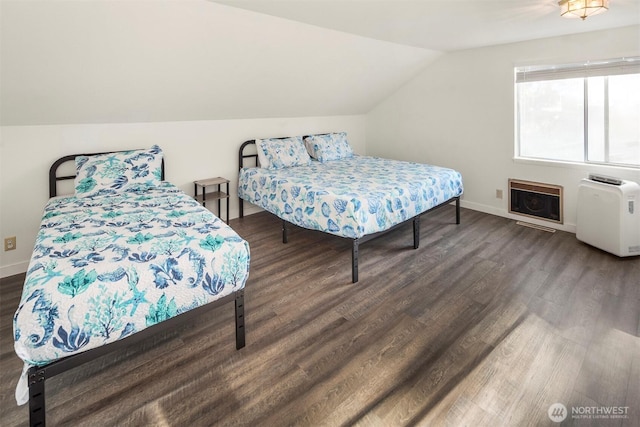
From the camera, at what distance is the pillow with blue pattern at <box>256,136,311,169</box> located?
4.26 m

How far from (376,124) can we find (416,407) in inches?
187

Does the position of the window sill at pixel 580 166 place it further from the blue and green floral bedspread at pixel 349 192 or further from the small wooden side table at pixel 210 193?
the small wooden side table at pixel 210 193

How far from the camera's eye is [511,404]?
5.28 ft

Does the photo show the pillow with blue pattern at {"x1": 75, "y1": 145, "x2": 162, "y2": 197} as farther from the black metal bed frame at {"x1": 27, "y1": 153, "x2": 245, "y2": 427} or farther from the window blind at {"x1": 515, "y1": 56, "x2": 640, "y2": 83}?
the window blind at {"x1": 515, "y1": 56, "x2": 640, "y2": 83}

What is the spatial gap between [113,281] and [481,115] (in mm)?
4342

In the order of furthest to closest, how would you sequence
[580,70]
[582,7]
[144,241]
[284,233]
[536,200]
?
[536,200]
[284,233]
[580,70]
[582,7]
[144,241]

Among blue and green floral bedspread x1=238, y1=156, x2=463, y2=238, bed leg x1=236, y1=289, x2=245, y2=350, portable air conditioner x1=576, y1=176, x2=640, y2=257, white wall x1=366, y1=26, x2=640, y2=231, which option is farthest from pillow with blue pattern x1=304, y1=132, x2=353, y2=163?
bed leg x1=236, y1=289, x2=245, y2=350

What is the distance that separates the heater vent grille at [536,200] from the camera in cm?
384

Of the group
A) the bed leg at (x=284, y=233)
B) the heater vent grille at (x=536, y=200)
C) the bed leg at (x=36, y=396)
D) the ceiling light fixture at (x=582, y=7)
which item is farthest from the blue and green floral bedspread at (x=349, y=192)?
the bed leg at (x=36, y=396)

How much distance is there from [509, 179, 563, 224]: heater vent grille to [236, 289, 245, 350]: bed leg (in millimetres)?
3621

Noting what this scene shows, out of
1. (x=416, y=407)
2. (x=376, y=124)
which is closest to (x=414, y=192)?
(x=416, y=407)

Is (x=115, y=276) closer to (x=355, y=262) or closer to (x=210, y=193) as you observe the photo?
(x=355, y=262)

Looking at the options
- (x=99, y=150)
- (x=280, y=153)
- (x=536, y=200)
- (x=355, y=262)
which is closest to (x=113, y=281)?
(x=355, y=262)

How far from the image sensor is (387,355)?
6.44 feet
